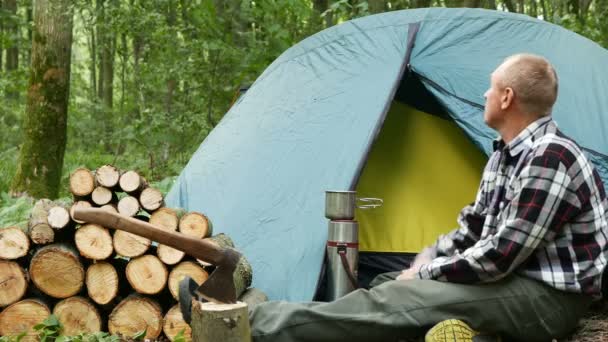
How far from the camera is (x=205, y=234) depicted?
3.72 meters

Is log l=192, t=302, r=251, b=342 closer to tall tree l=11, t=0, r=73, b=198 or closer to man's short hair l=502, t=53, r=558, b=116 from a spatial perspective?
man's short hair l=502, t=53, r=558, b=116

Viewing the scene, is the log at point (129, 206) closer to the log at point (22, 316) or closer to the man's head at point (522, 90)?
the log at point (22, 316)

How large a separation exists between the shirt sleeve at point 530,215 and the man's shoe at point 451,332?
23cm

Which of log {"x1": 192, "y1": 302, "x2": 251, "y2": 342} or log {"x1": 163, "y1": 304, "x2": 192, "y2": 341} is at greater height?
log {"x1": 192, "y1": 302, "x2": 251, "y2": 342}

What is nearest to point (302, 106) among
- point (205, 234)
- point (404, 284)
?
point (205, 234)

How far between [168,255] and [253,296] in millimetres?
471

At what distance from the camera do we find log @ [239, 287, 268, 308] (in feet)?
11.6

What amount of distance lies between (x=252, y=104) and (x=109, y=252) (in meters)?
1.66

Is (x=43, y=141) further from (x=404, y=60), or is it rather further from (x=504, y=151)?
(x=504, y=151)

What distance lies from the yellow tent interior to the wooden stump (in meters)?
1.76

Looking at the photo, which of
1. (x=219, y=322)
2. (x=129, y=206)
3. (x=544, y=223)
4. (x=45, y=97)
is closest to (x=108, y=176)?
(x=129, y=206)

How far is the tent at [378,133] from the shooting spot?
13.0ft

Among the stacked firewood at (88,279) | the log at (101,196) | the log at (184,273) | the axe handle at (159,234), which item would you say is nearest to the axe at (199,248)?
the axe handle at (159,234)

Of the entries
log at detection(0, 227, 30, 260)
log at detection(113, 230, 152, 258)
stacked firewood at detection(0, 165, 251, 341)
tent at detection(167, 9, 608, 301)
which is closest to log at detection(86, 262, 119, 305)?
stacked firewood at detection(0, 165, 251, 341)
